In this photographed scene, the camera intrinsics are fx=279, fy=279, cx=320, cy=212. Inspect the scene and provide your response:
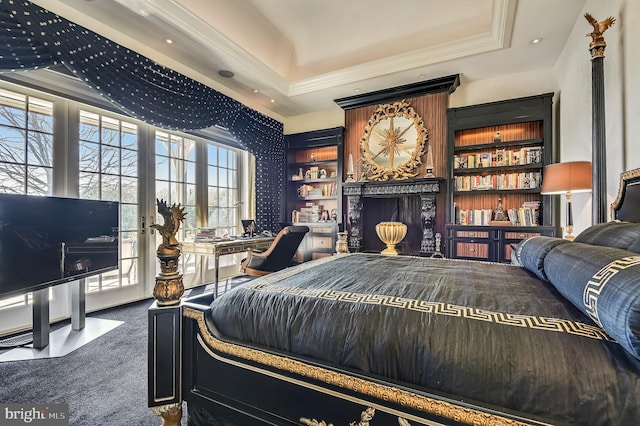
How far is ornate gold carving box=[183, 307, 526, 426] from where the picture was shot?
73 cm

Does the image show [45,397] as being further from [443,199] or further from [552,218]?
[552,218]

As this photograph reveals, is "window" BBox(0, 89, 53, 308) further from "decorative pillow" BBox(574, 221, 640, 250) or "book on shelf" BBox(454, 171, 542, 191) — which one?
"book on shelf" BBox(454, 171, 542, 191)

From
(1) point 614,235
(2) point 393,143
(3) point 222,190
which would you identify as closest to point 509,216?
(2) point 393,143

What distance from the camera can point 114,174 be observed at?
315 cm

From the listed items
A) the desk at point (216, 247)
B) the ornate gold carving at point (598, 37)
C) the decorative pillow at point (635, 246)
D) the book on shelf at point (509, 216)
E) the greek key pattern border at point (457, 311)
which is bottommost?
the desk at point (216, 247)

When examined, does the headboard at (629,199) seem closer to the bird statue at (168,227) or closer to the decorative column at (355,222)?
the bird statue at (168,227)

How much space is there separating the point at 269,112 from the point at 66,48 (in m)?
2.99

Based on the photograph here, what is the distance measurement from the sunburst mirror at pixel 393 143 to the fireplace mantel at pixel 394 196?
0.51ft

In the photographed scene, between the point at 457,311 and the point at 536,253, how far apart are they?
2.72 ft

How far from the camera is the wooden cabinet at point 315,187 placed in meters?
4.70

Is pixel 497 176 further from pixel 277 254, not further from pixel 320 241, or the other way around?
pixel 277 254

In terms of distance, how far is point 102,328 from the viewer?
8.32 feet

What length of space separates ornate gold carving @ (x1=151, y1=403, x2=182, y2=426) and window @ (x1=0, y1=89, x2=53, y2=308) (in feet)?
7.11

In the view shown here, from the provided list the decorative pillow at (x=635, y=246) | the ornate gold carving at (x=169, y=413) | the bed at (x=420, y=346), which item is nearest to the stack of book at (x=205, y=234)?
the bed at (x=420, y=346)
